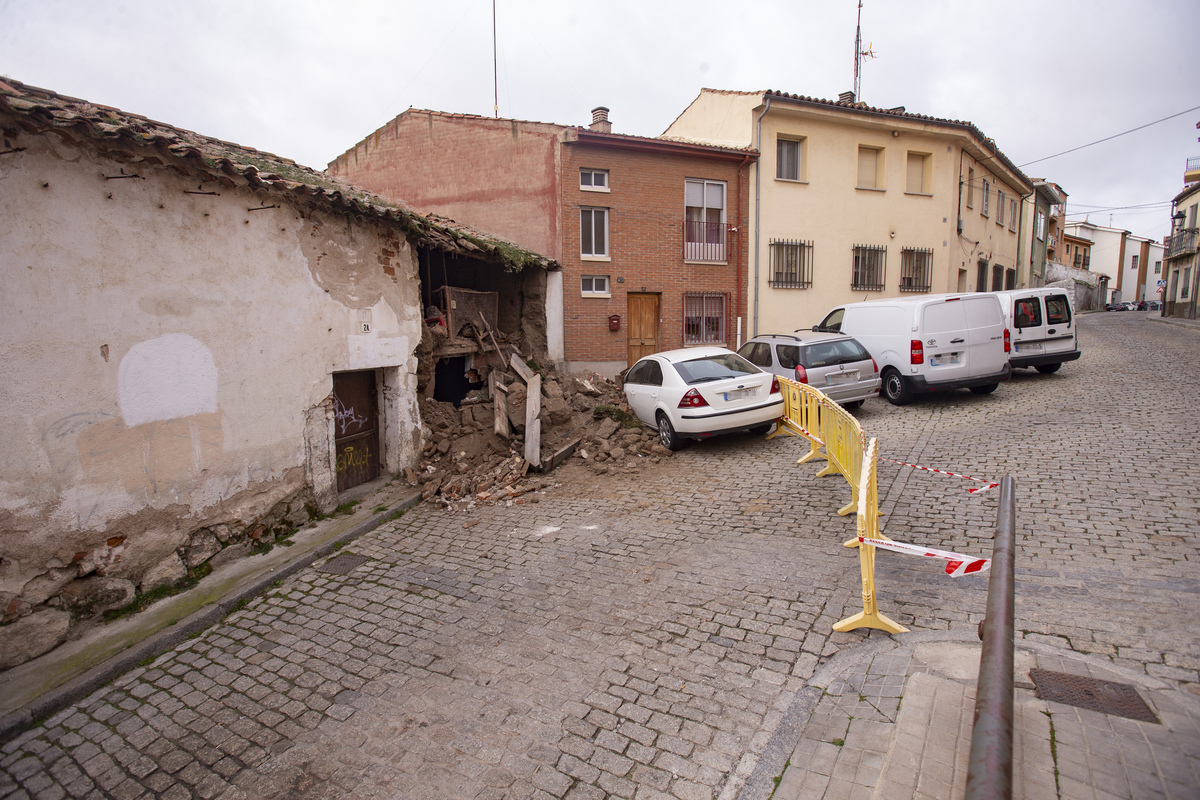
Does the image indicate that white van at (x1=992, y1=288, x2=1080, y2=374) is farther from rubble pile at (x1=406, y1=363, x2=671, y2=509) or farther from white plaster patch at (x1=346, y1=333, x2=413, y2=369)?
white plaster patch at (x1=346, y1=333, x2=413, y2=369)

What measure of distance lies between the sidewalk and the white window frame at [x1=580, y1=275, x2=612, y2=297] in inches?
484

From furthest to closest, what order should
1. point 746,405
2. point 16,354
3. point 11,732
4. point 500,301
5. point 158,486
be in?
1. point 500,301
2. point 746,405
3. point 158,486
4. point 16,354
5. point 11,732

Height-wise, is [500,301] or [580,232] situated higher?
[580,232]

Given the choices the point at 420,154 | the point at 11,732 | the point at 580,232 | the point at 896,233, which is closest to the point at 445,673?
the point at 11,732

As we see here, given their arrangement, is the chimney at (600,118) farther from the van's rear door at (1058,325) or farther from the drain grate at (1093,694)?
the drain grate at (1093,694)

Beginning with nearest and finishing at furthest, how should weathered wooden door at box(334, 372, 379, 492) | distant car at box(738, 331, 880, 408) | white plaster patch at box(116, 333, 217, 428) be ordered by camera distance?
white plaster patch at box(116, 333, 217, 428) → weathered wooden door at box(334, 372, 379, 492) → distant car at box(738, 331, 880, 408)

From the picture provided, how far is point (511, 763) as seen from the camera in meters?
3.10

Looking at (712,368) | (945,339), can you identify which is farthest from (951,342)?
(712,368)

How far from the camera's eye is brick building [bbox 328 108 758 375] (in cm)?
1473

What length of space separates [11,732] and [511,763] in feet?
10.3

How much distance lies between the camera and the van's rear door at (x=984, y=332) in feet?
33.9

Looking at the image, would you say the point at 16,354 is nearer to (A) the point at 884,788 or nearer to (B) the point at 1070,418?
(A) the point at 884,788

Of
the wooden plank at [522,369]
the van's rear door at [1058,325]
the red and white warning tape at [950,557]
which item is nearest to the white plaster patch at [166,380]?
the wooden plank at [522,369]

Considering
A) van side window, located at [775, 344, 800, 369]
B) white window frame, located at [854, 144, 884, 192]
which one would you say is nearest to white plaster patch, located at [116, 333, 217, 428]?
van side window, located at [775, 344, 800, 369]
